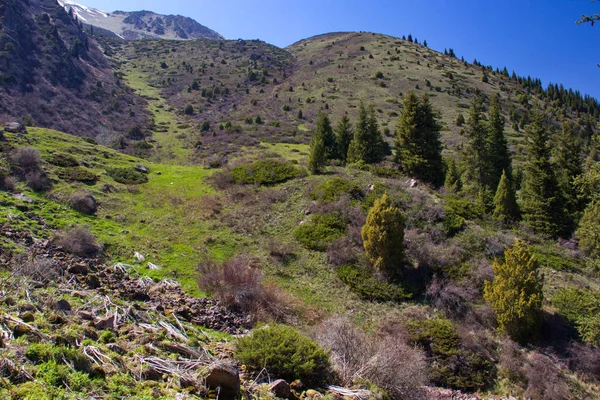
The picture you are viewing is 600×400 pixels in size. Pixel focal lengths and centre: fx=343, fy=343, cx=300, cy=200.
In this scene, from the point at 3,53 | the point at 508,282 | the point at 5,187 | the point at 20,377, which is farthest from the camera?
the point at 3,53

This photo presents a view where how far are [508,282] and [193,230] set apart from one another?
44.8 ft

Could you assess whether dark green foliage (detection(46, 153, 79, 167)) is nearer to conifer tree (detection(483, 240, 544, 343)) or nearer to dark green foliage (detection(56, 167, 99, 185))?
dark green foliage (detection(56, 167, 99, 185))

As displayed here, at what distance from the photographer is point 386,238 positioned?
14.1m

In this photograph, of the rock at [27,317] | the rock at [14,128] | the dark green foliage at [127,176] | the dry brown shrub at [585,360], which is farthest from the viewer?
the rock at [14,128]

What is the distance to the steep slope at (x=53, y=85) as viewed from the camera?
150ft

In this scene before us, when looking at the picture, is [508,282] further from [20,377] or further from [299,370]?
[20,377]

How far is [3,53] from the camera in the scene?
4988cm

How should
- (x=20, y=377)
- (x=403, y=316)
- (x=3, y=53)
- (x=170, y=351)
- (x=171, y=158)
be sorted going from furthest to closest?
(x=3, y=53)
(x=171, y=158)
(x=403, y=316)
(x=170, y=351)
(x=20, y=377)

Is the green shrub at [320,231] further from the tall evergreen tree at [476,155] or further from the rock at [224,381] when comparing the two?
the tall evergreen tree at [476,155]

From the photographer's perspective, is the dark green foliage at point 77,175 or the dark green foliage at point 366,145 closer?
the dark green foliage at point 77,175

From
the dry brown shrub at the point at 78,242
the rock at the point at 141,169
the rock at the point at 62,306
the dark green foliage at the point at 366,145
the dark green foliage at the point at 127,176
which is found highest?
the dark green foliage at the point at 366,145

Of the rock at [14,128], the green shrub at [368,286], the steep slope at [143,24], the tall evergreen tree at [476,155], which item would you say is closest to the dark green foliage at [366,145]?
the tall evergreen tree at [476,155]

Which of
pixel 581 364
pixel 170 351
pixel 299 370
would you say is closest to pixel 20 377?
pixel 170 351

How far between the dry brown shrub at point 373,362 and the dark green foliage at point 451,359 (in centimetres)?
179
